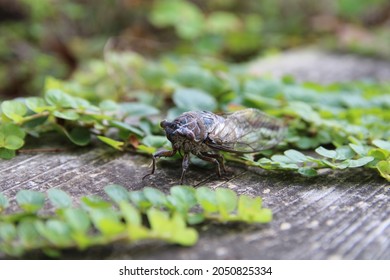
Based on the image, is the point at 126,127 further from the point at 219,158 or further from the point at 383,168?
the point at 383,168

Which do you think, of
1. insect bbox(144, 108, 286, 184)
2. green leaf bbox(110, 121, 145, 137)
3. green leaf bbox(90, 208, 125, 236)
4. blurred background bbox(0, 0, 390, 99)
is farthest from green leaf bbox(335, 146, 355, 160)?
blurred background bbox(0, 0, 390, 99)

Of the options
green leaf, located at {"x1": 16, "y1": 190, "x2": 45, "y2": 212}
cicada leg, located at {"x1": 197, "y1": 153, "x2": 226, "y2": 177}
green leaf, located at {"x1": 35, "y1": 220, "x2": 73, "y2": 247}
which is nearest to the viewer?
green leaf, located at {"x1": 35, "y1": 220, "x2": 73, "y2": 247}

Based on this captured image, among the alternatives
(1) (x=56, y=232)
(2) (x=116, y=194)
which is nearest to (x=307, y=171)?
(2) (x=116, y=194)

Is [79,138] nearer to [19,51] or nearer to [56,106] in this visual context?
[56,106]

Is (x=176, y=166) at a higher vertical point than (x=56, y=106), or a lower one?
lower

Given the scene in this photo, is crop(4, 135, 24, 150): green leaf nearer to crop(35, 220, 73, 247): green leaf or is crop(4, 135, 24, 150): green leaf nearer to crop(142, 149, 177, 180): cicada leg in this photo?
crop(142, 149, 177, 180): cicada leg

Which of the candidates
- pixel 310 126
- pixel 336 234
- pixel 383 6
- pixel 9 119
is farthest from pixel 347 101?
pixel 383 6
